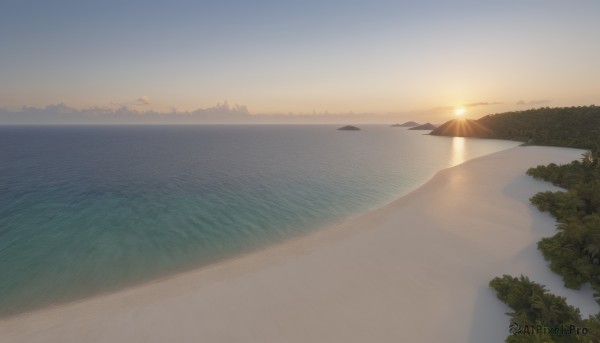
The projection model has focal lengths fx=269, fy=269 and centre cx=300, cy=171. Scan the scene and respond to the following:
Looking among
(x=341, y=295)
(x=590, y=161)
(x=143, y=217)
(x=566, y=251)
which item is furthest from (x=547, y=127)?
(x=143, y=217)

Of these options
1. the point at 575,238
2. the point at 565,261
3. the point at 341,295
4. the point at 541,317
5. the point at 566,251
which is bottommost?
the point at 341,295

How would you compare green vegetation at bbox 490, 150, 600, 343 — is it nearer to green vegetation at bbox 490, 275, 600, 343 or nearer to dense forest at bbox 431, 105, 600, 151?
green vegetation at bbox 490, 275, 600, 343

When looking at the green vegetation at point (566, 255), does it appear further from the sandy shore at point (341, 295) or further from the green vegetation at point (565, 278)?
the sandy shore at point (341, 295)

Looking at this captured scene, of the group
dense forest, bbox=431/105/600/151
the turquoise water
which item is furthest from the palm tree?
dense forest, bbox=431/105/600/151

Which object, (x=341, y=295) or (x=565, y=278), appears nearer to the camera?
(x=565, y=278)

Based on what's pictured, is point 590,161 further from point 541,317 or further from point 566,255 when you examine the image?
point 541,317

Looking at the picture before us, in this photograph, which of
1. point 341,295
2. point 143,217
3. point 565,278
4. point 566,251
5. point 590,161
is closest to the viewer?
point 565,278

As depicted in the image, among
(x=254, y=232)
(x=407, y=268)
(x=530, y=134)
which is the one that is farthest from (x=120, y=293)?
(x=530, y=134)
